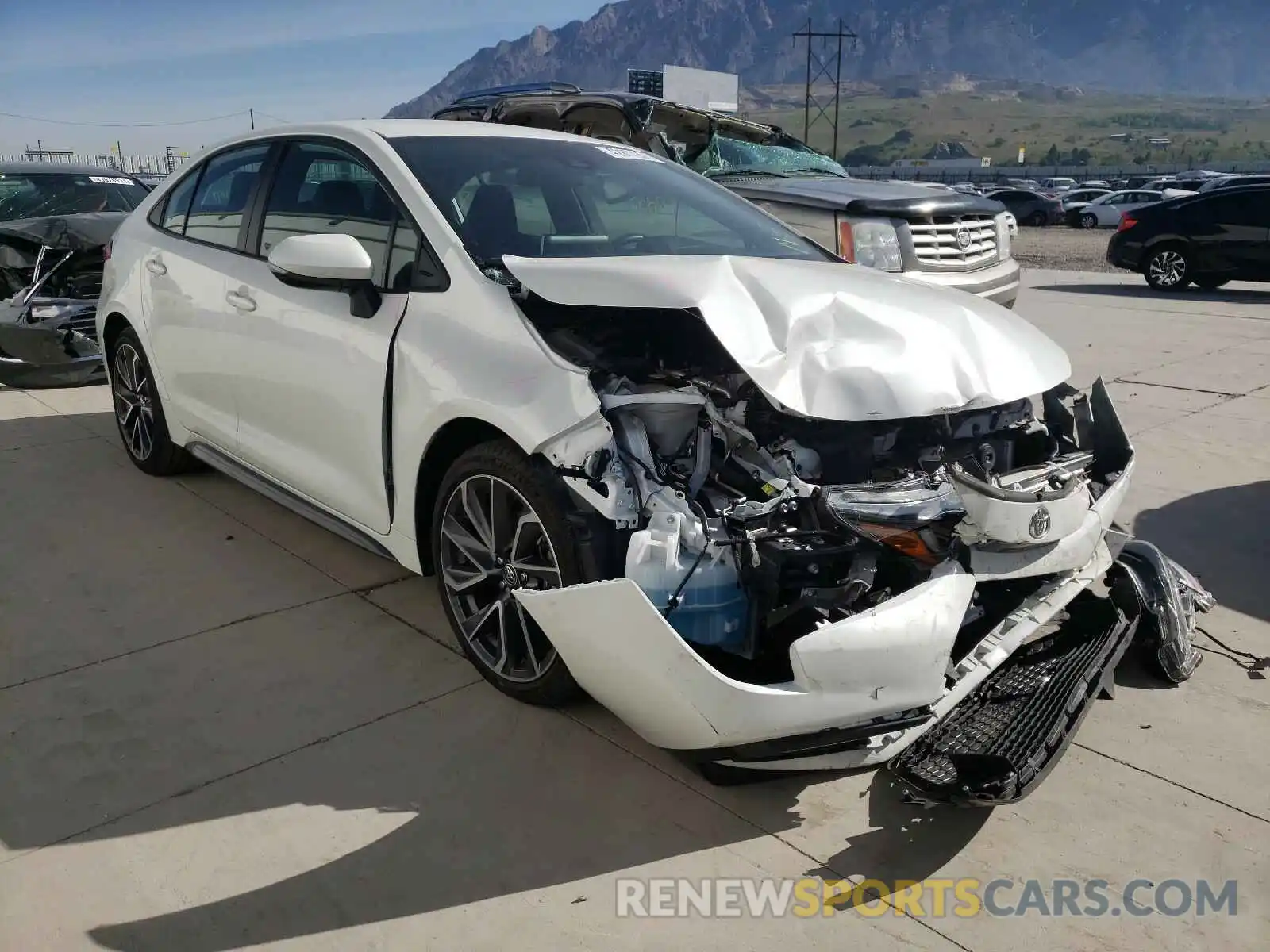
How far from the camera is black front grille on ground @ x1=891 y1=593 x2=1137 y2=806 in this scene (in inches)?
103

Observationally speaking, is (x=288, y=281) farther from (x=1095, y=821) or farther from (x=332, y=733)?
(x=1095, y=821)

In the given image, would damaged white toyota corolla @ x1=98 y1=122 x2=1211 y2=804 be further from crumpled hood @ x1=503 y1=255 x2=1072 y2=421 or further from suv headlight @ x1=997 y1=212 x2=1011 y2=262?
suv headlight @ x1=997 y1=212 x2=1011 y2=262

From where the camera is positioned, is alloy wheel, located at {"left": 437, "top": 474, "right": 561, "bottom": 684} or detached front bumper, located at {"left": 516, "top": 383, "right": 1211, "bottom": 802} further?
alloy wheel, located at {"left": 437, "top": 474, "right": 561, "bottom": 684}

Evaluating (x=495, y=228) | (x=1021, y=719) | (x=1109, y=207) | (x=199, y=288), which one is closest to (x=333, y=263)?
(x=495, y=228)

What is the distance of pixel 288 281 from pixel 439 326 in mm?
706

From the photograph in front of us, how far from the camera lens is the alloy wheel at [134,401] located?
522 cm

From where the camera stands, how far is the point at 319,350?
145 inches

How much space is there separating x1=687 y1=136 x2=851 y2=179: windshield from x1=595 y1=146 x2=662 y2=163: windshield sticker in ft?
14.2

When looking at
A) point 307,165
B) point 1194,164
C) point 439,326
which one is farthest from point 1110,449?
point 1194,164

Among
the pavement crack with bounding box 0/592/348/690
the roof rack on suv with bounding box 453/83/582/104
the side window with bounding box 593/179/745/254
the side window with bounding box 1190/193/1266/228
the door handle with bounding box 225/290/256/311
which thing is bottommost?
the pavement crack with bounding box 0/592/348/690

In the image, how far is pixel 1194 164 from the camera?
368 feet

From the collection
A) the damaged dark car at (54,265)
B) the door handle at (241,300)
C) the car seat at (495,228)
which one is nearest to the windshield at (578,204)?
the car seat at (495,228)

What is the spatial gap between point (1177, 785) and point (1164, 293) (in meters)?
13.0

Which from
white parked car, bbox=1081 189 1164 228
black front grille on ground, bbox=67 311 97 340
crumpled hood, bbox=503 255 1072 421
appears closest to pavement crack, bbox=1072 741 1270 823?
crumpled hood, bbox=503 255 1072 421
